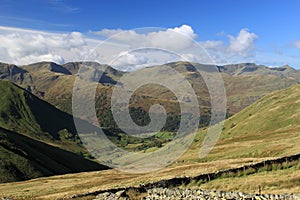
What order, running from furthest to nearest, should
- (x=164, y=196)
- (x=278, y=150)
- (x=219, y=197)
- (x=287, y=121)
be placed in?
1. (x=287, y=121)
2. (x=278, y=150)
3. (x=164, y=196)
4. (x=219, y=197)

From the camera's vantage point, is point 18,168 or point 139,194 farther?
point 18,168

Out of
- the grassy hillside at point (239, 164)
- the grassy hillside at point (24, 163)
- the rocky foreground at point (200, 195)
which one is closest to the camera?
the rocky foreground at point (200, 195)

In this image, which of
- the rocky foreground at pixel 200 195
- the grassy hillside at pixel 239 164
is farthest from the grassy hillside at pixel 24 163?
the rocky foreground at pixel 200 195

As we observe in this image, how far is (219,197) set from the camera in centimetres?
2088

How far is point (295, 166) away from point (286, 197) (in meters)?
19.6

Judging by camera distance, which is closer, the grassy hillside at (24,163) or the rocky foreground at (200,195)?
the rocky foreground at (200,195)

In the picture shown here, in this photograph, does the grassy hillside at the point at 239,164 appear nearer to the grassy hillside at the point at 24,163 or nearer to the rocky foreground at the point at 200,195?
the rocky foreground at the point at 200,195

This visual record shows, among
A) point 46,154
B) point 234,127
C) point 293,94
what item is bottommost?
point 46,154

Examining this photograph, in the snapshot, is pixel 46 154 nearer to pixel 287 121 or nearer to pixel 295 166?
pixel 287 121

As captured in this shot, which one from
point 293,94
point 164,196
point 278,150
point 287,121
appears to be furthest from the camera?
point 293,94

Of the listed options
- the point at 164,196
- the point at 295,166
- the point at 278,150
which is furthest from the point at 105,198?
the point at 278,150

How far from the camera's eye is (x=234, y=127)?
597 feet

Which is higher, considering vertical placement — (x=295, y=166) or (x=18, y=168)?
(x=295, y=166)

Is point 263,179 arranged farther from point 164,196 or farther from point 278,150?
point 278,150
